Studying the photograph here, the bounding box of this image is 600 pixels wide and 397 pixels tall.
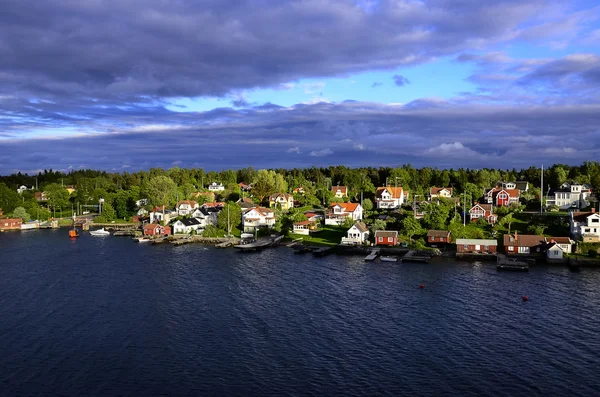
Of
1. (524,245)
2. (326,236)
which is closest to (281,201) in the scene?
(326,236)

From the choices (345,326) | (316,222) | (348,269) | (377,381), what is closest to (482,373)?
(377,381)

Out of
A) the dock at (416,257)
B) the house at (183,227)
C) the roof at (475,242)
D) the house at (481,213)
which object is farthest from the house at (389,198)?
the house at (183,227)

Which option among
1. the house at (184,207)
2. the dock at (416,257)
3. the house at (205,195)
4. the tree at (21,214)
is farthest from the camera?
the house at (205,195)

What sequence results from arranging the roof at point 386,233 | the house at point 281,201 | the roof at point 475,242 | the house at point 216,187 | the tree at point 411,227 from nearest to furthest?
the roof at point 475,242
the roof at point 386,233
the tree at point 411,227
the house at point 281,201
the house at point 216,187

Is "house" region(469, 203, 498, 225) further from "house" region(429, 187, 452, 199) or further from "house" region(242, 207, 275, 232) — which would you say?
"house" region(242, 207, 275, 232)

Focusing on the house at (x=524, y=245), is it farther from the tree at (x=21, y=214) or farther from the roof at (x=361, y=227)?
the tree at (x=21, y=214)

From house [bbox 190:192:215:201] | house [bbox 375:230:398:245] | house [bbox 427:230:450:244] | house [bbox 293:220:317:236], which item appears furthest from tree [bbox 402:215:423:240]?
house [bbox 190:192:215:201]

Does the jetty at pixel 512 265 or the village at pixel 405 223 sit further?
the village at pixel 405 223

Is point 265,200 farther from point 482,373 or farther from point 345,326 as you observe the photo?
point 482,373
